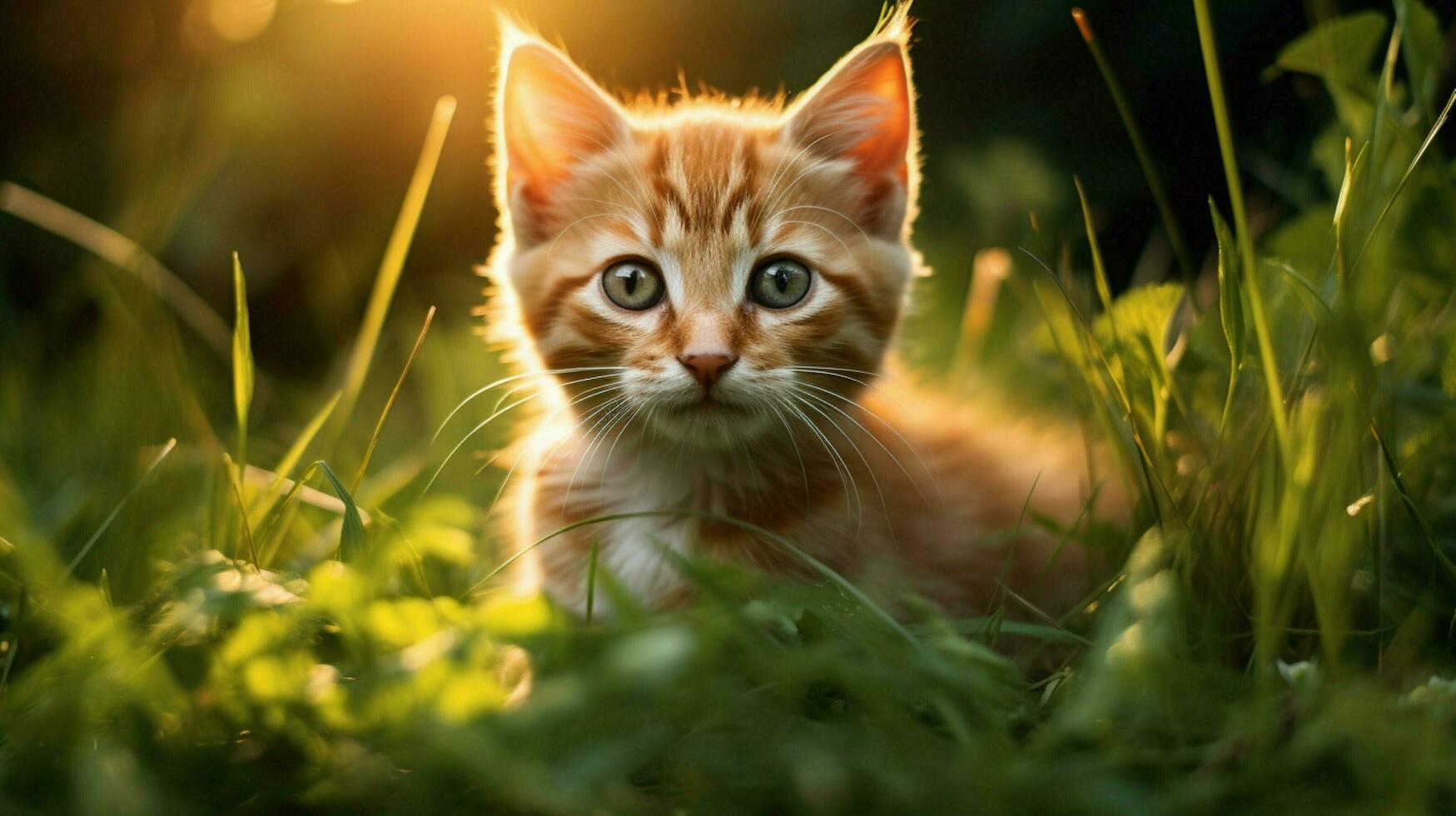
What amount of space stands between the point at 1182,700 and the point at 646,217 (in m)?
0.89

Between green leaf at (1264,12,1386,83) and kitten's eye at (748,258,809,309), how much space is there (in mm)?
675

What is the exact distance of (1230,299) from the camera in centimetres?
92

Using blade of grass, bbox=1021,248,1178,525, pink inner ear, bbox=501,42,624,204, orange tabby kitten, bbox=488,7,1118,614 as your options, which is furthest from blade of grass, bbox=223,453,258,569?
blade of grass, bbox=1021,248,1178,525

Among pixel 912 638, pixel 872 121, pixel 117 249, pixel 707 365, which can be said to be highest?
pixel 872 121

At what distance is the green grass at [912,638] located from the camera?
627 mm

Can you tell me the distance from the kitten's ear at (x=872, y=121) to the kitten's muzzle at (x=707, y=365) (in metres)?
0.41

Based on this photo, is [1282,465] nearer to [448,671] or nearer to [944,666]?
[944,666]

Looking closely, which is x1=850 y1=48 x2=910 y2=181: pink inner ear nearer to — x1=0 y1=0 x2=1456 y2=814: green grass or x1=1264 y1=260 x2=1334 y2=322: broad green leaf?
x1=0 y1=0 x2=1456 y2=814: green grass

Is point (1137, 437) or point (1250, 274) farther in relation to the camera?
point (1137, 437)

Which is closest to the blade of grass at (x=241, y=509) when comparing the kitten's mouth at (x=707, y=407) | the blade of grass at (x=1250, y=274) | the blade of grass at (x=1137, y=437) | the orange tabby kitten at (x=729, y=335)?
the orange tabby kitten at (x=729, y=335)

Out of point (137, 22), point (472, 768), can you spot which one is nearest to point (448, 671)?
point (472, 768)

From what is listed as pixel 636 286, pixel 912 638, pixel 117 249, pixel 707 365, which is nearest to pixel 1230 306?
pixel 912 638

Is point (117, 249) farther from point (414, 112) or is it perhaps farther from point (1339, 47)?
point (1339, 47)

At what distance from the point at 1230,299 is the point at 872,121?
617 mm
